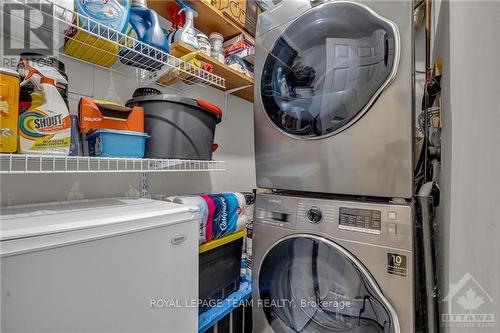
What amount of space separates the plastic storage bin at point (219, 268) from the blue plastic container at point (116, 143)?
51 cm

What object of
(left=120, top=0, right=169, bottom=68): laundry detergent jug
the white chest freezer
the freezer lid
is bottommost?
the white chest freezer

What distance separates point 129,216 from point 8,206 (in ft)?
1.77

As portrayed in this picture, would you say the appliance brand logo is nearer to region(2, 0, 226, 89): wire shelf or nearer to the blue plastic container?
the blue plastic container

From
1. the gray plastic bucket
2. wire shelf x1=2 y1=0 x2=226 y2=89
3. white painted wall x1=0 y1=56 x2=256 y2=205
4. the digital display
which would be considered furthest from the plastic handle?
the digital display

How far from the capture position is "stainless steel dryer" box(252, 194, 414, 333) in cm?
75

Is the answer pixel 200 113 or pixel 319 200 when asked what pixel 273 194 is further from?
pixel 200 113

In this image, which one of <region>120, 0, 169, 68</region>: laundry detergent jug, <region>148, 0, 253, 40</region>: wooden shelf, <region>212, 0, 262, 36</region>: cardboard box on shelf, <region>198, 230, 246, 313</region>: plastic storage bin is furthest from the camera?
<region>212, 0, 262, 36</region>: cardboard box on shelf

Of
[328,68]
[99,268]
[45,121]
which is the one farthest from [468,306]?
[45,121]

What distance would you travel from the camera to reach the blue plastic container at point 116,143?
86 centimetres

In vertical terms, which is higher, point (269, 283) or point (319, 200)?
point (319, 200)

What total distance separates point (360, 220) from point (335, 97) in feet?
1.52

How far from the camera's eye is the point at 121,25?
0.89 metres

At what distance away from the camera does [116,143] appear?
0.88 m

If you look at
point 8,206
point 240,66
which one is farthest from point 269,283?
point 240,66
